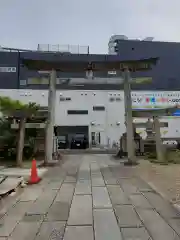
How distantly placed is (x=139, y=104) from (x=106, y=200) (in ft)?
99.2

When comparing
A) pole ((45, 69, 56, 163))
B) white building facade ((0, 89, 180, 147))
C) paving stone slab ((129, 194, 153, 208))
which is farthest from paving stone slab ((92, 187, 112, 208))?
white building facade ((0, 89, 180, 147))

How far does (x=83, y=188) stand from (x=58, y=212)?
2.44 metres

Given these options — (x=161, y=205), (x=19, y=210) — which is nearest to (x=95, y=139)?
(x=161, y=205)

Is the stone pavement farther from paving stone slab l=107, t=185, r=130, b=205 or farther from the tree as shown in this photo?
the tree

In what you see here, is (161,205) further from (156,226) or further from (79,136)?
(79,136)

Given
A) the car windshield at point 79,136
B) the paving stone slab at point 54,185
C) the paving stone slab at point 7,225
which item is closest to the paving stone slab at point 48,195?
the paving stone slab at point 54,185

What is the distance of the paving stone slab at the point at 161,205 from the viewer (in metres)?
4.93

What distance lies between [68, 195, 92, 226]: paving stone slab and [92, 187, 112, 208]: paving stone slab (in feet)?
0.48

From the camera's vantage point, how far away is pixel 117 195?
656 centimetres

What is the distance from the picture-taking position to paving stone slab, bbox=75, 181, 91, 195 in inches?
273

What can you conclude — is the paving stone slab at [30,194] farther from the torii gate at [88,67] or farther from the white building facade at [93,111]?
the white building facade at [93,111]

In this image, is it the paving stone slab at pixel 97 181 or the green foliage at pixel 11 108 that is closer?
the paving stone slab at pixel 97 181

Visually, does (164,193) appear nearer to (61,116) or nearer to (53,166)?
(53,166)

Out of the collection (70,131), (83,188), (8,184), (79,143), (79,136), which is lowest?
(83,188)
